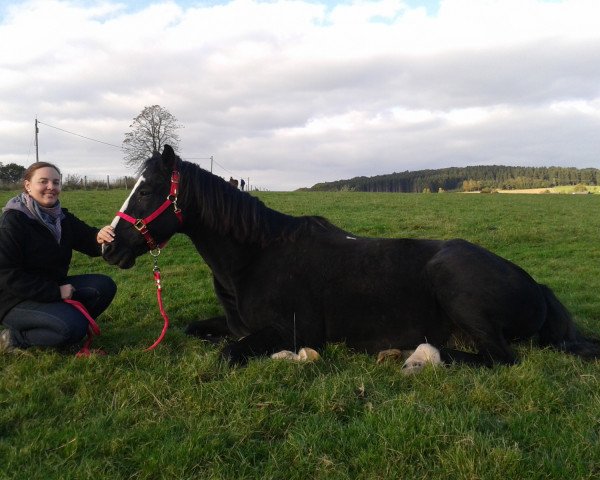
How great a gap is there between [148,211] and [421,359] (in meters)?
2.86

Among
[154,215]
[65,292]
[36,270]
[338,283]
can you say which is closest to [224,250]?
[154,215]

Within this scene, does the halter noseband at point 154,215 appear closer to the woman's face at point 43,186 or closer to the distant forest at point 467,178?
the woman's face at point 43,186

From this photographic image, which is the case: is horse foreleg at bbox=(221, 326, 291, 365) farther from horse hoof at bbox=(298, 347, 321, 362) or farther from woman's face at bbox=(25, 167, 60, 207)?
woman's face at bbox=(25, 167, 60, 207)

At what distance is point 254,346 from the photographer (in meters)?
4.52

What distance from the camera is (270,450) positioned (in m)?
2.93

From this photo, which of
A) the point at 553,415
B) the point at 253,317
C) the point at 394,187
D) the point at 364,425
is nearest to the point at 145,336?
the point at 253,317

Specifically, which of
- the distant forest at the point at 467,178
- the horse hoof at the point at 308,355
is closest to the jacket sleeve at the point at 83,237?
→ the horse hoof at the point at 308,355

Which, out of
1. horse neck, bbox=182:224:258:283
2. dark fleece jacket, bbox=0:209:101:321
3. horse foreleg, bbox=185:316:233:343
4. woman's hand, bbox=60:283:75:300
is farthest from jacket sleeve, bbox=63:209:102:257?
horse foreleg, bbox=185:316:233:343

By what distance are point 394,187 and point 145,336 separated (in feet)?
403

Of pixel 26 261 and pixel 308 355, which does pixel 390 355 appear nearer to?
pixel 308 355

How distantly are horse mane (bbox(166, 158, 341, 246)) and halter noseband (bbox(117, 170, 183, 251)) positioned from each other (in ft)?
0.24

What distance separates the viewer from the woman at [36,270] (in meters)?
4.66

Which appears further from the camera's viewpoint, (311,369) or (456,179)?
(456,179)

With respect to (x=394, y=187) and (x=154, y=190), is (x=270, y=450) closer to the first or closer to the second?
(x=154, y=190)
